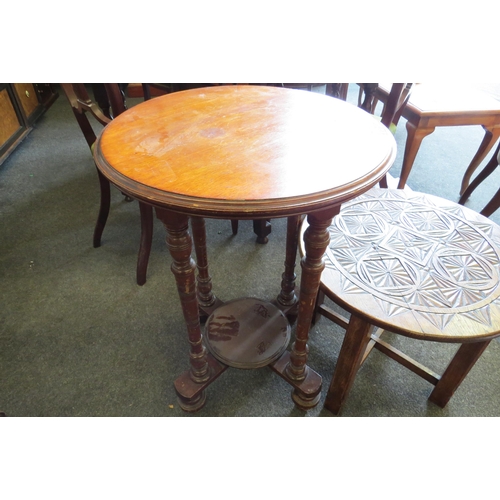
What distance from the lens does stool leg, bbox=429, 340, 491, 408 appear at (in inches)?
38.0

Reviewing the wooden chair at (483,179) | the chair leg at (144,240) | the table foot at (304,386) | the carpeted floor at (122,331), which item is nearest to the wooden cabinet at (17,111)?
the carpeted floor at (122,331)

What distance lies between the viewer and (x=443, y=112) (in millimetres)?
1655

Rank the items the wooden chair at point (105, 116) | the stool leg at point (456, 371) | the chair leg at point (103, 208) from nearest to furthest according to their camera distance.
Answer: the stool leg at point (456, 371) < the wooden chair at point (105, 116) < the chair leg at point (103, 208)

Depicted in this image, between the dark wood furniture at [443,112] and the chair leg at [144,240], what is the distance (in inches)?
49.2

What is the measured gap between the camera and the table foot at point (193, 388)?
3.68ft

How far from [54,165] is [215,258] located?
1.54 metres

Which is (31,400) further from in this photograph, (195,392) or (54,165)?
(54,165)

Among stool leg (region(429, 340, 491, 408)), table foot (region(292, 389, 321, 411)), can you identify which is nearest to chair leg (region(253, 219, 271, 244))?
table foot (region(292, 389, 321, 411))

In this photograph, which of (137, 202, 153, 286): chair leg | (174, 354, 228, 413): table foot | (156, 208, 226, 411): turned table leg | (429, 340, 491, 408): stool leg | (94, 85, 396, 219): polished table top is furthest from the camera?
(137, 202, 153, 286): chair leg

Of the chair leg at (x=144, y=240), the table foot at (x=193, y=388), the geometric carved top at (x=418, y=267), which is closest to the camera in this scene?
the geometric carved top at (x=418, y=267)

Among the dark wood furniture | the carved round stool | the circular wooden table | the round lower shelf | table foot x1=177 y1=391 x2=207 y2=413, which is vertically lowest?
table foot x1=177 y1=391 x2=207 y2=413

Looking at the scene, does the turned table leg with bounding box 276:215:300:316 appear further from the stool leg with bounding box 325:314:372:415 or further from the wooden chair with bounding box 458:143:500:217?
the wooden chair with bounding box 458:143:500:217

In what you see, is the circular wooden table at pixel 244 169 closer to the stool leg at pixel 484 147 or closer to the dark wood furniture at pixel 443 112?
the dark wood furniture at pixel 443 112

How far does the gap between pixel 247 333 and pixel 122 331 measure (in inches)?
20.1
